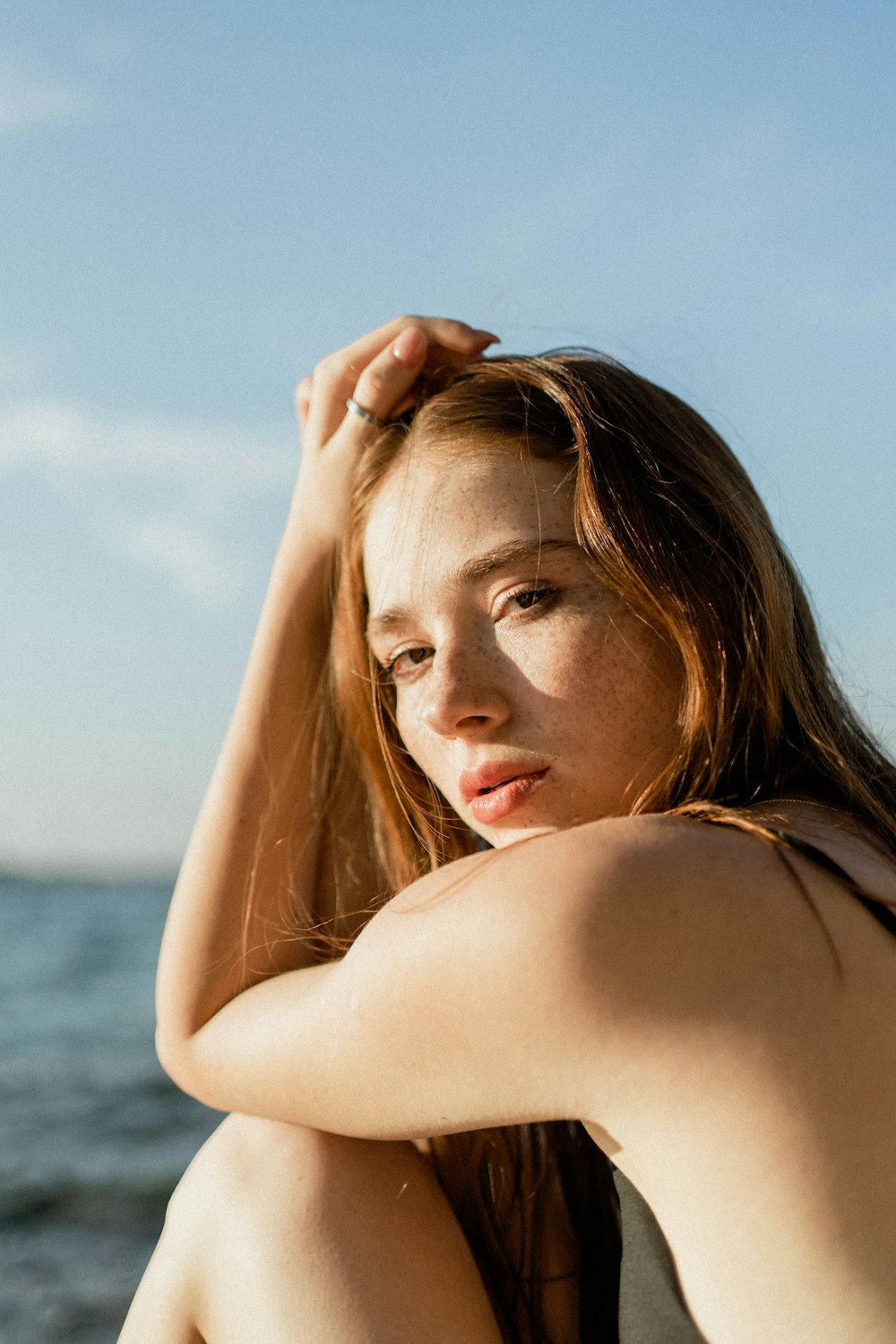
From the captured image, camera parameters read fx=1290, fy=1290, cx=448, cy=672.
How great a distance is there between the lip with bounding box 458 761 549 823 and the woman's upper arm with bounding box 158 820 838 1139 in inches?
14.6

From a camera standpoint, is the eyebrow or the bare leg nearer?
the bare leg

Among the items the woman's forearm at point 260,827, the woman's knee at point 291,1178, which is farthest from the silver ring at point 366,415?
the woman's knee at point 291,1178

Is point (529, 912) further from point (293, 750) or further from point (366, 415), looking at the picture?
point (366, 415)

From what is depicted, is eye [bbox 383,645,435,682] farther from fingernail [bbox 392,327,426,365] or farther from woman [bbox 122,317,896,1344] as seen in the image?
fingernail [bbox 392,327,426,365]

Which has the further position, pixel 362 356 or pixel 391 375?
pixel 362 356

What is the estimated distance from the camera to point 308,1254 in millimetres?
2135

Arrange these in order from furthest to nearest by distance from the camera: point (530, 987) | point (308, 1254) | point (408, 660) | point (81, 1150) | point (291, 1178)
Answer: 1. point (81, 1150)
2. point (408, 660)
3. point (291, 1178)
4. point (308, 1254)
5. point (530, 987)

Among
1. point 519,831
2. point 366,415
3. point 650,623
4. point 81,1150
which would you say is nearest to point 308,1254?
point 519,831

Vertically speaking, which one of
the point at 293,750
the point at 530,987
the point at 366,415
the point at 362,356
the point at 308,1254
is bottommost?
the point at 308,1254

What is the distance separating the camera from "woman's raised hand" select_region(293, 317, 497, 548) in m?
2.92

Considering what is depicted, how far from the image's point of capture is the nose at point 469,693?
7.48 ft

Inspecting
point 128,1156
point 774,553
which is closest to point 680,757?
point 774,553

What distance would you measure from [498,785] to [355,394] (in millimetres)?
1114

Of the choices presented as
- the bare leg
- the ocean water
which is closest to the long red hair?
the bare leg
